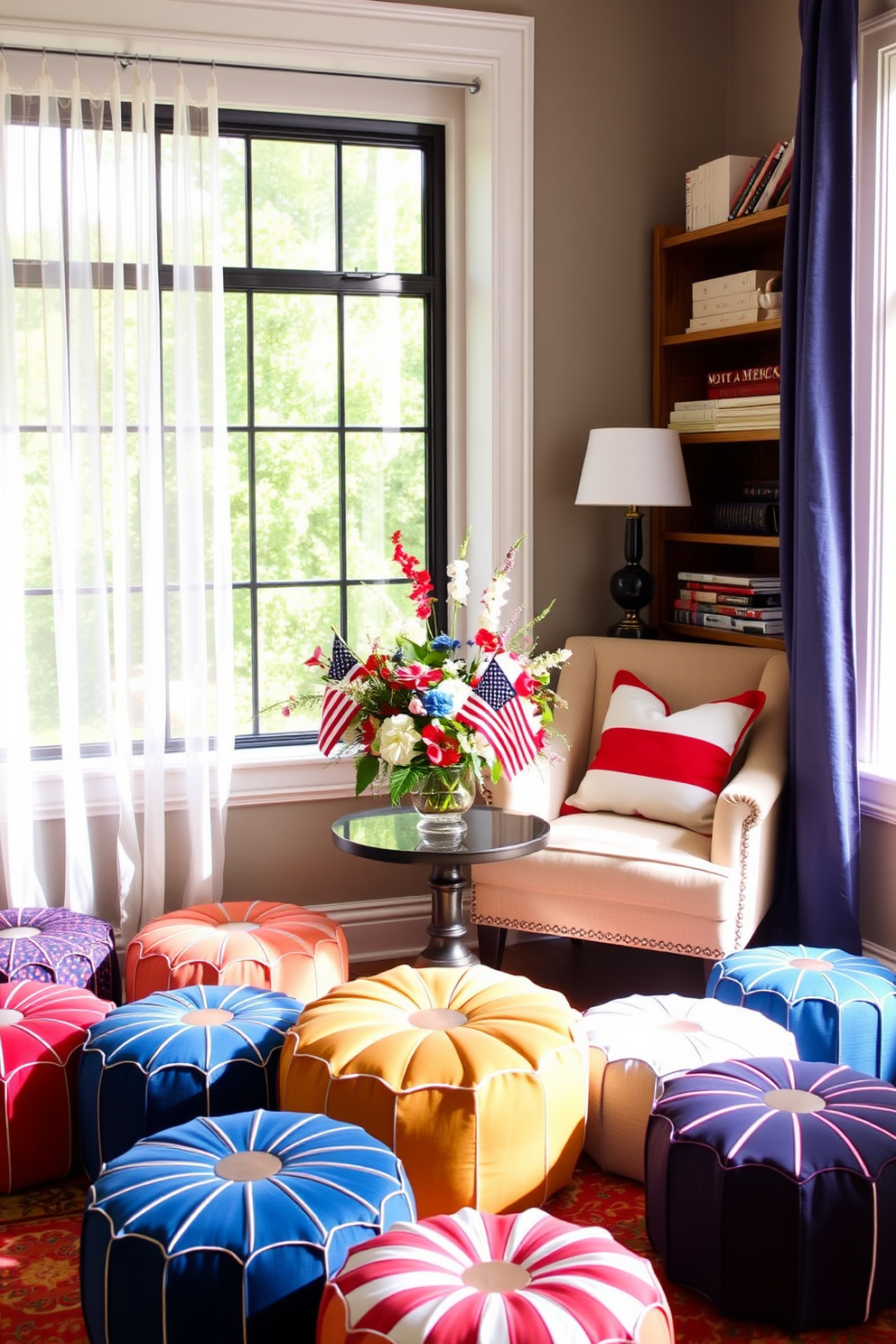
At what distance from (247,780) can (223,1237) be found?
2.11 metres

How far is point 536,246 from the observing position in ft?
13.2

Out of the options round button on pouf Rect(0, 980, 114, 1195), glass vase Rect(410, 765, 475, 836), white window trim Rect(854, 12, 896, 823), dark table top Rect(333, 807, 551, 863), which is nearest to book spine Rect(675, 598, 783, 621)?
white window trim Rect(854, 12, 896, 823)

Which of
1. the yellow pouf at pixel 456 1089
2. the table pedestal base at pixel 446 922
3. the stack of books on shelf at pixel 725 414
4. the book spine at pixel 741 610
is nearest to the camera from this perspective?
the yellow pouf at pixel 456 1089

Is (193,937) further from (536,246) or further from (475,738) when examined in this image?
(536,246)

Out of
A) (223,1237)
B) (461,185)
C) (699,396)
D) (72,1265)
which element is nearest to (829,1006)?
(223,1237)

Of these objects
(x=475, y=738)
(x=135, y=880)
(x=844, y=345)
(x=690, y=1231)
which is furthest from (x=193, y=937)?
(x=844, y=345)

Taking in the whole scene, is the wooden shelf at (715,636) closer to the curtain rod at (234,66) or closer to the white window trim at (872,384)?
the white window trim at (872,384)

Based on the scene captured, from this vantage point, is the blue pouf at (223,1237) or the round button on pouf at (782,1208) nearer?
the blue pouf at (223,1237)

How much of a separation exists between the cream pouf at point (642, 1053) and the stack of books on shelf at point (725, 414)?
1780 mm

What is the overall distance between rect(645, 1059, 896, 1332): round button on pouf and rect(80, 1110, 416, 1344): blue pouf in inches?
20.2

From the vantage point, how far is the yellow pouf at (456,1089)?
2.34 m

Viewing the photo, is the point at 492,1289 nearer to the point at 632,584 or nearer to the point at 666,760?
the point at 666,760

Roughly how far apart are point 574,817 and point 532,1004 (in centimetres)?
109

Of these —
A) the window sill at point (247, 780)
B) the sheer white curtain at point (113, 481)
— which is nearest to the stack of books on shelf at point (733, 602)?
the window sill at point (247, 780)
